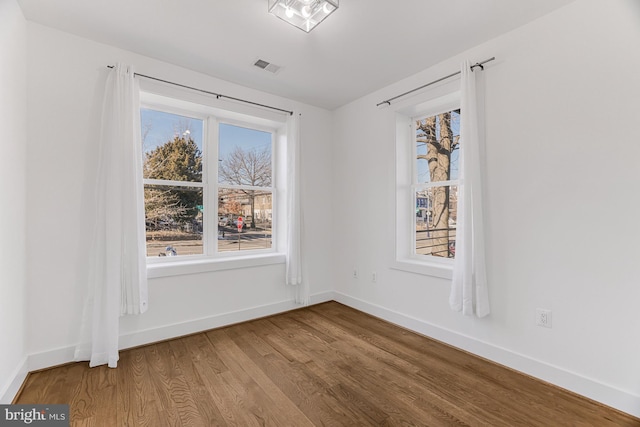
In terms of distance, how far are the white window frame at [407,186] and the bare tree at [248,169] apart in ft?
5.53

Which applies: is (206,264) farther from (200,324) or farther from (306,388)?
(306,388)

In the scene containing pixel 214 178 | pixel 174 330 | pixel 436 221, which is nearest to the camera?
pixel 174 330

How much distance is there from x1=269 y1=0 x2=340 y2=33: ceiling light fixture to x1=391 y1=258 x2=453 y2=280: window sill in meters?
2.38

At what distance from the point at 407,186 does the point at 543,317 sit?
1.75 metres

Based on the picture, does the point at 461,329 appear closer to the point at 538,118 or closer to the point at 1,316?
the point at 538,118

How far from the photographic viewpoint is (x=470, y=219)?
7.91 ft

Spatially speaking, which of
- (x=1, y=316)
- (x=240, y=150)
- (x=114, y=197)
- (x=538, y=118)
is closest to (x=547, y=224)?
(x=538, y=118)

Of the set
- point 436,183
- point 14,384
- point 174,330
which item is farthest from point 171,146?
point 436,183

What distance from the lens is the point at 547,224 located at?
7.04 ft

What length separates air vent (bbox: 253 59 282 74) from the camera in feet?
9.19

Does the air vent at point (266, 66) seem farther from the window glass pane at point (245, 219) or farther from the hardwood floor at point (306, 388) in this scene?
the hardwood floor at point (306, 388)

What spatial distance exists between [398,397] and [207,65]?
10.8 ft

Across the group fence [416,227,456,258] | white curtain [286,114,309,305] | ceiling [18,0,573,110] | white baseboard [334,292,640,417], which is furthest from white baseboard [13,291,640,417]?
ceiling [18,0,573,110]

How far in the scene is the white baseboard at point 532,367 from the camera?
1.81 m
